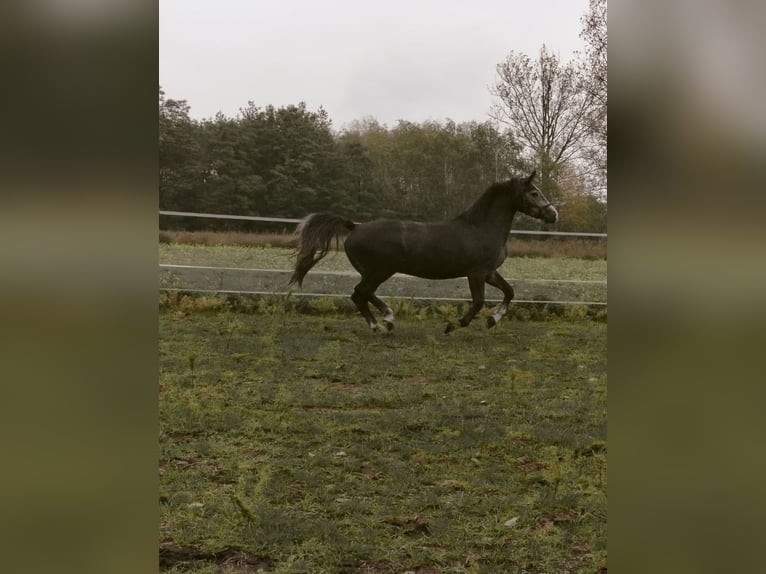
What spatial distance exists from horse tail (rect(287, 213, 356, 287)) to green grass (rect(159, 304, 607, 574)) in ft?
1.76

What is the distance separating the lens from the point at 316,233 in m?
4.68

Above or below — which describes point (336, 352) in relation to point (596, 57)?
below

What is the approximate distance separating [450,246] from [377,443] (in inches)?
69.0

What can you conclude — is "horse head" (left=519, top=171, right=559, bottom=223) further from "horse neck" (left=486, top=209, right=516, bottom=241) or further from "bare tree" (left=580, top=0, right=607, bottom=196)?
"bare tree" (left=580, top=0, right=607, bottom=196)

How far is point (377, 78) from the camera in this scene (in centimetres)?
552

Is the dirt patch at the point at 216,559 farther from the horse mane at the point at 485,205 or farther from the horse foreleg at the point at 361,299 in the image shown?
the horse mane at the point at 485,205

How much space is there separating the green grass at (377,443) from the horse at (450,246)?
0.37 m

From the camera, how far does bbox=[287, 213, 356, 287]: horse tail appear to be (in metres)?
4.67

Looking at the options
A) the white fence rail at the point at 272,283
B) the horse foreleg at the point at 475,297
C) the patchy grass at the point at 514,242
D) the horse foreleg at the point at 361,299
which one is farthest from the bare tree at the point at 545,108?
the horse foreleg at the point at 361,299

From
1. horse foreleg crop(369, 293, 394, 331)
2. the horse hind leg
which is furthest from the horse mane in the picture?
horse foreleg crop(369, 293, 394, 331)
